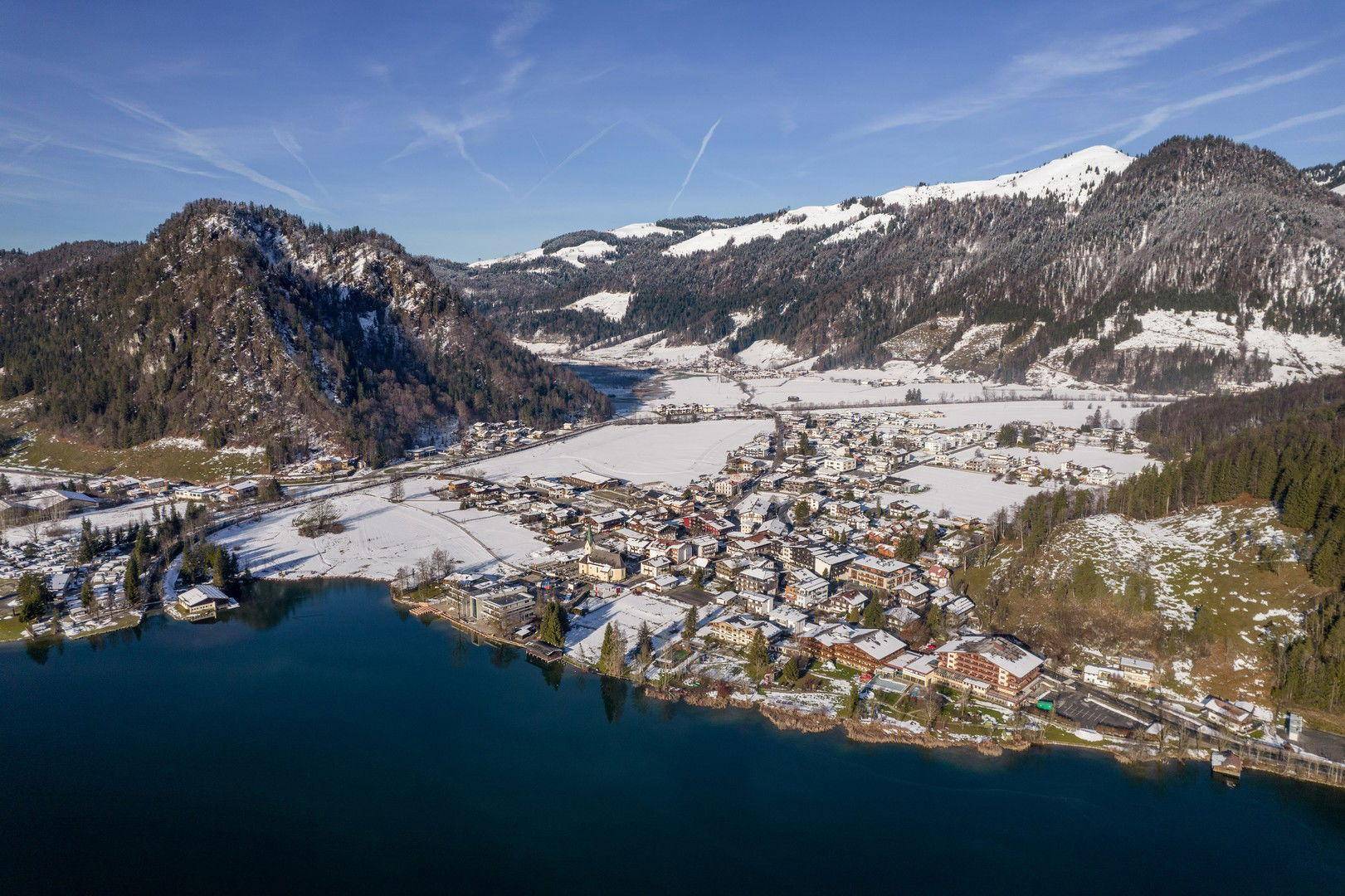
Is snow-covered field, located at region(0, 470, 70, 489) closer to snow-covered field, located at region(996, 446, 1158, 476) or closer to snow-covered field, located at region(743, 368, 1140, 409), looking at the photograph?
snow-covered field, located at region(743, 368, 1140, 409)

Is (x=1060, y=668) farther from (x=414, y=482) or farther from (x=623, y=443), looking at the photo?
(x=623, y=443)

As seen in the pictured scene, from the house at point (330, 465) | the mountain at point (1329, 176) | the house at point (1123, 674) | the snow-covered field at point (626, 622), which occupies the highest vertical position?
the mountain at point (1329, 176)

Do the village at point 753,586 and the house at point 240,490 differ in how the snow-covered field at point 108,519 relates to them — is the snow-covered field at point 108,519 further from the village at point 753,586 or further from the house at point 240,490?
the house at point 240,490

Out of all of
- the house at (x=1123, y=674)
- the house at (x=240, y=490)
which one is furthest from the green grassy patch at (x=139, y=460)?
the house at (x=1123, y=674)

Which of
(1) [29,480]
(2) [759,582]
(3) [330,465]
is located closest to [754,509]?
(2) [759,582]

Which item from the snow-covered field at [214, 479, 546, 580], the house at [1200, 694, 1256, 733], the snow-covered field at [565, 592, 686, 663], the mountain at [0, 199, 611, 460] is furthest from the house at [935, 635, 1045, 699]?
the mountain at [0, 199, 611, 460]
